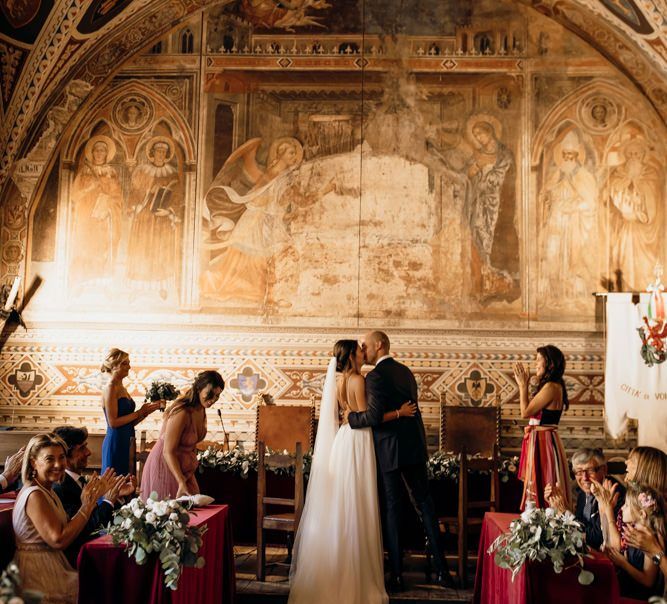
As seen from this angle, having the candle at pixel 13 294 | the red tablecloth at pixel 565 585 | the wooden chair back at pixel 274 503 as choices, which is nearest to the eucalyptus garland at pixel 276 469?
the wooden chair back at pixel 274 503

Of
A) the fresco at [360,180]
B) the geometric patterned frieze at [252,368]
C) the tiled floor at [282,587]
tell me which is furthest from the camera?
the fresco at [360,180]

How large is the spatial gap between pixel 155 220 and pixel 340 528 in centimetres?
570

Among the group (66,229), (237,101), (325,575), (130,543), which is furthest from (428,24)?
(130,543)

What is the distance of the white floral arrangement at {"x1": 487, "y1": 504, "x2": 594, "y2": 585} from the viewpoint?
4422mm

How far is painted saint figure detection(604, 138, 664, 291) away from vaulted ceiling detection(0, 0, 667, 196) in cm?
73

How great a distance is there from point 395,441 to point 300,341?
12.6 ft

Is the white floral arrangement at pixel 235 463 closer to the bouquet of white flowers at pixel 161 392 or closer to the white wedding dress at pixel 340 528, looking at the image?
the bouquet of white flowers at pixel 161 392

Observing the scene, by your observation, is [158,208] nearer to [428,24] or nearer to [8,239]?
[8,239]

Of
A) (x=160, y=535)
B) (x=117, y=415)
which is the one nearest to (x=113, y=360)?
(x=117, y=415)

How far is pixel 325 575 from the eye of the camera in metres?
6.50

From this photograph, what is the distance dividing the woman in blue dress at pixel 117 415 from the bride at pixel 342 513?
176 cm

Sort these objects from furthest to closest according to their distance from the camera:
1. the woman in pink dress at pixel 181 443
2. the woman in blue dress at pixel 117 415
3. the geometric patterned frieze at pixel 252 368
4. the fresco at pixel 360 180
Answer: the fresco at pixel 360 180, the geometric patterned frieze at pixel 252 368, the woman in blue dress at pixel 117 415, the woman in pink dress at pixel 181 443

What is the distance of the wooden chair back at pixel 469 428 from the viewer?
10281 millimetres

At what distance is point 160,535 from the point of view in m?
4.43
